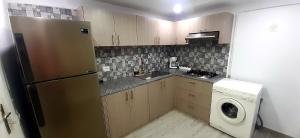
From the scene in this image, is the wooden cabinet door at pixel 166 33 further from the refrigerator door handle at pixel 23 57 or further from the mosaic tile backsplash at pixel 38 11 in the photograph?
the refrigerator door handle at pixel 23 57

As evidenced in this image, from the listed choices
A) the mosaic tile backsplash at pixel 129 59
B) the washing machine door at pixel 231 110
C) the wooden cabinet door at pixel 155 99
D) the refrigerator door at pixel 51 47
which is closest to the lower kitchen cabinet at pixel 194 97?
the washing machine door at pixel 231 110

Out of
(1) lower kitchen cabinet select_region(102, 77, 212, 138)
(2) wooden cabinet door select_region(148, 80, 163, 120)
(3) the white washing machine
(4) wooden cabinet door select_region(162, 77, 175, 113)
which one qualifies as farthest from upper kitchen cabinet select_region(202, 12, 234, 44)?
(2) wooden cabinet door select_region(148, 80, 163, 120)

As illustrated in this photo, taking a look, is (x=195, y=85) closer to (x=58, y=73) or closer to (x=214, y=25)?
(x=214, y=25)

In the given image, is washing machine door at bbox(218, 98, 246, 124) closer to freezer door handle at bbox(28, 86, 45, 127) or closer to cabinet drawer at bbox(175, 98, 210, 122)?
cabinet drawer at bbox(175, 98, 210, 122)

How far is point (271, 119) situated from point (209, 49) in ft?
5.12

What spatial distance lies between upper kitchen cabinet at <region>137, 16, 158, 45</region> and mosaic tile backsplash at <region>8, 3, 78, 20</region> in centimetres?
99

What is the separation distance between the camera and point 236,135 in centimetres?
198

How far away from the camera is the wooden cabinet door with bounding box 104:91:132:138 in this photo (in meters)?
1.81

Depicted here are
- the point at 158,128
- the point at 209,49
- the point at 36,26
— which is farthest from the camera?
the point at 209,49

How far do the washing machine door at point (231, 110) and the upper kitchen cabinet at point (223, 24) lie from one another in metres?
1.01

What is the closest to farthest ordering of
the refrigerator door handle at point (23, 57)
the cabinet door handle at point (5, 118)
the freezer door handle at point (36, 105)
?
the cabinet door handle at point (5, 118), the refrigerator door handle at point (23, 57), the freezer door handle at point (36, 105)

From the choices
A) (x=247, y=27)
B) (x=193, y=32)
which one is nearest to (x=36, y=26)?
(x=193, y=32)

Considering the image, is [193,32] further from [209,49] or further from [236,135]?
[236,135]

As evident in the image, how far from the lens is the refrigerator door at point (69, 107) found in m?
1.16
